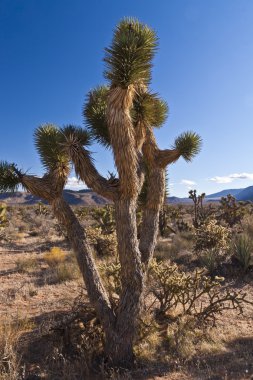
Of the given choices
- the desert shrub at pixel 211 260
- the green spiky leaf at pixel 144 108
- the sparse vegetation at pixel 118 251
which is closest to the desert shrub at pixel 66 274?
the sparse vegetation at pixel 118 251

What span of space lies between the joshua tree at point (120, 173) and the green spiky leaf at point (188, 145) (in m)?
0.04

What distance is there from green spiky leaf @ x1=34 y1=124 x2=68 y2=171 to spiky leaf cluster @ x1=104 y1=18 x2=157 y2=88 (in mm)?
1261

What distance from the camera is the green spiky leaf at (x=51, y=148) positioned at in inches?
204

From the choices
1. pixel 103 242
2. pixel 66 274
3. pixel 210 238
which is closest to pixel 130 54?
pixel 66 274

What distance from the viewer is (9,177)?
4.90 meters

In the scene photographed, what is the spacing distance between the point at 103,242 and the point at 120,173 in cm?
783

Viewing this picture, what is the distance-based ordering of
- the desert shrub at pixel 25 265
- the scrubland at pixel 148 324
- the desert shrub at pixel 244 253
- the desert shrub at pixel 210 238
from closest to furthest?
the scrubland at pixel 148 324 < the desert shrub at pixel 244 253 < the desert shrub at pixel 25 265 < the desert shrub at pixel 210 238

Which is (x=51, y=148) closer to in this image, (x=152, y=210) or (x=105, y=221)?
(x=152, y=210)

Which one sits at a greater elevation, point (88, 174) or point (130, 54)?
point (130, 54)

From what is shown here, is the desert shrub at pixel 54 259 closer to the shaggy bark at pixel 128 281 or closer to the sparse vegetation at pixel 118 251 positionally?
the sparse vegetation at pixel 118 251

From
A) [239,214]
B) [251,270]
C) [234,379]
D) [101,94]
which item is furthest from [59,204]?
[239,214]

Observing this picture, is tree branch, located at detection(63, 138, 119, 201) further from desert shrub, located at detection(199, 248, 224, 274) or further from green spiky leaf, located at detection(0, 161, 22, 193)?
desert shrub, located at detection(199, 248, 224, 274)

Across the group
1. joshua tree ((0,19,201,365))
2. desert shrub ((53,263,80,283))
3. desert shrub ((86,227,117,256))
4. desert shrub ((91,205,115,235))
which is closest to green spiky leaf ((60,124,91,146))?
joshua tree ((0,19,201,365))

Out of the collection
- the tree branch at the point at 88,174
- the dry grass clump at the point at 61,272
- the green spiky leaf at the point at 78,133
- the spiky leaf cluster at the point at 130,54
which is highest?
the spiky leaf cluster at the point at 130,54
